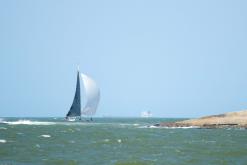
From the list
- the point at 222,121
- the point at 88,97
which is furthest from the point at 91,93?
the point at 222,121

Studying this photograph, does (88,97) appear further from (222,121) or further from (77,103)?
(222,121)

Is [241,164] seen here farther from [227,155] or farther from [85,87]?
[85,87]

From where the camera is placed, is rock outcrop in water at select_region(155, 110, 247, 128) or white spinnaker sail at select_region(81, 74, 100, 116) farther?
white spinnaker sail at select_region(81, 74, 100, 116)

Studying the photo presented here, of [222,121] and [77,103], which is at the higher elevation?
[77,103]

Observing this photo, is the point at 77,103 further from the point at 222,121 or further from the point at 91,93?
the point at 222,121

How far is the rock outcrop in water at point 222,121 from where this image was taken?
387 ft

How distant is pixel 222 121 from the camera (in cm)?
12188

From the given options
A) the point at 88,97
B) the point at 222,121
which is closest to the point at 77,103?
the point at 88,97

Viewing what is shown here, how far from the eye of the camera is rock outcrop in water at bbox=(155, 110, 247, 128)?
11806 centimetres

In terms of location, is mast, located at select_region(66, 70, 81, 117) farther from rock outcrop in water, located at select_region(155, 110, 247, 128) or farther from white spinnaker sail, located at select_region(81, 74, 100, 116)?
rock outcrop in water, located at select_region(155, 110, 247, 128)

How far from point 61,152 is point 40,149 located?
396 cm

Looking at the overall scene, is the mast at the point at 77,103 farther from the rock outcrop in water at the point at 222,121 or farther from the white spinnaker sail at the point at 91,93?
the rock outcrop in water at the point at 222,121

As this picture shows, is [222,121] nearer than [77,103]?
Yes

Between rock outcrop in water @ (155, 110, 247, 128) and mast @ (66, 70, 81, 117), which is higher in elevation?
mast @ (66, 70, 81, 117)
